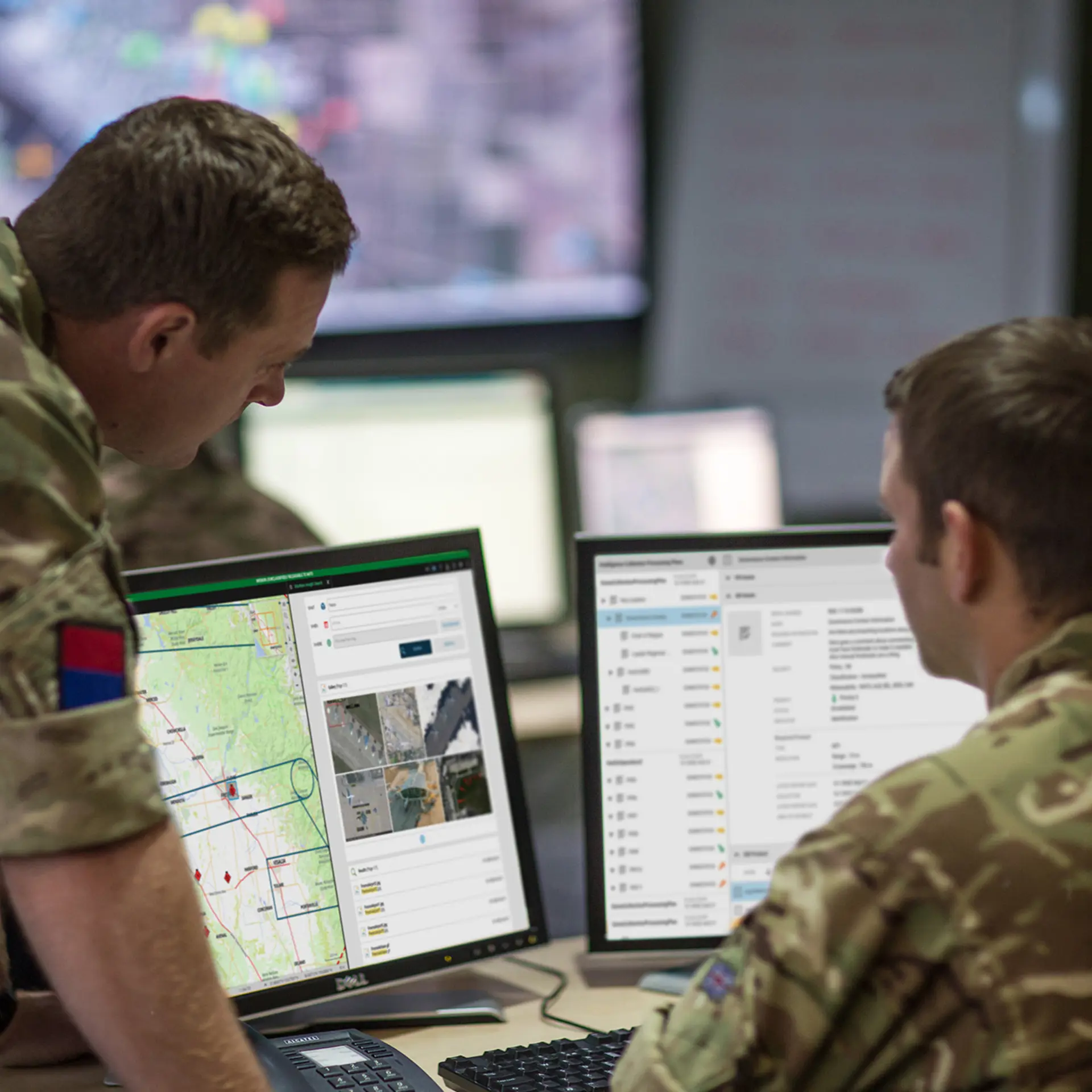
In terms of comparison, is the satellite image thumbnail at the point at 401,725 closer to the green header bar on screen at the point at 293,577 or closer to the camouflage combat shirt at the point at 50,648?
the green header bar on screen at the point at 293,577

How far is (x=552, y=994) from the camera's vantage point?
52.9 inches

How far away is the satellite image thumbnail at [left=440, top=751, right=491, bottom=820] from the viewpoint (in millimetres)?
1287

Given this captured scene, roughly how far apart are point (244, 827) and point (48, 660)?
15.9 inches

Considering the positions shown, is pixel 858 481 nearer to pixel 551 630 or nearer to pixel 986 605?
pixel 551 630

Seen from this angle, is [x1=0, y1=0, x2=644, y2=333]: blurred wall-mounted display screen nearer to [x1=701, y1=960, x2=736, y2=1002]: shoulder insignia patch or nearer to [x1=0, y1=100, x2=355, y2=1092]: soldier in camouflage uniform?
[x1=0, y1=100, x2=355, y2=1092]: soldier in camouflage uniform

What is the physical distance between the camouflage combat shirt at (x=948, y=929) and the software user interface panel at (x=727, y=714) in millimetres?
495

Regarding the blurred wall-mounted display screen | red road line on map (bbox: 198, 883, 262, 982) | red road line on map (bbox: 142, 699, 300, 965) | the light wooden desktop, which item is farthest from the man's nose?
the blurred wall-mounted display screen

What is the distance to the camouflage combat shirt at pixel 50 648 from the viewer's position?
83cm

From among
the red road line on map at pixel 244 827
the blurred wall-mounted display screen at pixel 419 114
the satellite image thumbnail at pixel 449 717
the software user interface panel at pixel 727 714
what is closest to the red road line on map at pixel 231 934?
the red road line on map at pixel 244 827

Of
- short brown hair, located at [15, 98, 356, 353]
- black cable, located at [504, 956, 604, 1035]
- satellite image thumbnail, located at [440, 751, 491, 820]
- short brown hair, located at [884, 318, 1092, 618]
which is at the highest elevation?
short brown hair, located at [15, 98, 356, 353]

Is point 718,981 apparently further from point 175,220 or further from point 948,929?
point 175,220

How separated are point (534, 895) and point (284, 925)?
8.9 inches

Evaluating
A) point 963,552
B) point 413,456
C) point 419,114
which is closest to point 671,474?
point 413,456

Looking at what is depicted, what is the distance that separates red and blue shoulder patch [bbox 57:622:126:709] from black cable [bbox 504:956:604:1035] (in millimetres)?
547
